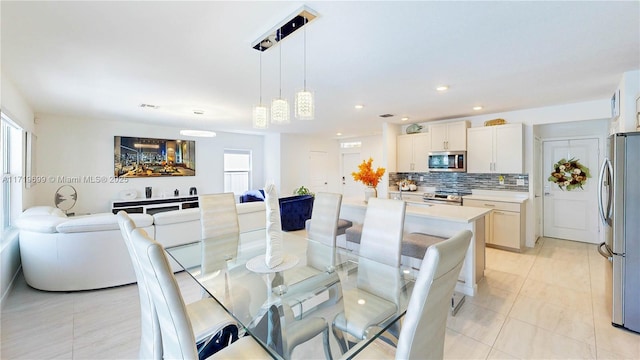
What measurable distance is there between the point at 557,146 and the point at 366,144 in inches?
171

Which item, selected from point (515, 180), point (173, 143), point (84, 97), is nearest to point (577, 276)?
point (515, 180)

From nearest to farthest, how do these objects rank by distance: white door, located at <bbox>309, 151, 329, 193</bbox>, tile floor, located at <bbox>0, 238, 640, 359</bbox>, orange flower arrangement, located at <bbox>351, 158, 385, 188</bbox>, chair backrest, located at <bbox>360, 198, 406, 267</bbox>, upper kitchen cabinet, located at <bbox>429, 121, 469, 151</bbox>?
tile floor, located at <bbox>0, 238, 640, 359</bbox> → chair backrest, located at <bbox>360, 198, 406, 267</bbox> → orange flower arrangement, located at <bbox>351, 158, 385, 188</bbox> → upper kitchen cabinet, located at <bbox>429, 121, 469, 151</bbox> → white door, located at <bbox>309, 151, 329, 193</bbox>

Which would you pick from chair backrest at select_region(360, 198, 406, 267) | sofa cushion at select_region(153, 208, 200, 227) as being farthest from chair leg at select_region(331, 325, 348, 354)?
sofa cushion at select_region(153, 208, 200, 227)

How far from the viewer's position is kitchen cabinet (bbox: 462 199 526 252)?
4.30 meters

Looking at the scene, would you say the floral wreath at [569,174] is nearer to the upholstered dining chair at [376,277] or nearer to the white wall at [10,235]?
the upholstered dining chair at [376,277]

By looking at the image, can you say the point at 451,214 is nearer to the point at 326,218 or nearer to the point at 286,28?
the point at 326,218

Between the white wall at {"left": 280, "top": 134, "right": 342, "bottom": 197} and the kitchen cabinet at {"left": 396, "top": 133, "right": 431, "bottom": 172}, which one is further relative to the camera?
the white wall at {"left": 280, "top": 134, "right": 342, "bottom": 197}

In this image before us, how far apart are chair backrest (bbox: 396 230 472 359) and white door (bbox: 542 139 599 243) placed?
545 cm

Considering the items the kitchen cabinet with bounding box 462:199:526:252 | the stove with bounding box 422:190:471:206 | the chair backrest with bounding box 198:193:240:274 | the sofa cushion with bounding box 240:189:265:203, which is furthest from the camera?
the sofa cushion with bounding box 240:189:265:203

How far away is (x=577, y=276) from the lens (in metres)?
3.40

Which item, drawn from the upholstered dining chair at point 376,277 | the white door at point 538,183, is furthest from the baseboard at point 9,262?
the white door at point 538,183

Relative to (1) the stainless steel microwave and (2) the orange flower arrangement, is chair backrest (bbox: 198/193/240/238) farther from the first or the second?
(1) the stainless steel microwave

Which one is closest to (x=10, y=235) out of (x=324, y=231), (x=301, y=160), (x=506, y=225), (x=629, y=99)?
(x=324, y=231)

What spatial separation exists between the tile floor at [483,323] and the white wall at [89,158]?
2.56 meters
